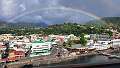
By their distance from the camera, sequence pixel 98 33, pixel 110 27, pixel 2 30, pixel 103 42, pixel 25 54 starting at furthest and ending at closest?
pixel 2 30
pixel 110 27
pixel 98 33
pixel 103 42
pixel 25 54

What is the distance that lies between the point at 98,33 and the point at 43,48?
12291 mm

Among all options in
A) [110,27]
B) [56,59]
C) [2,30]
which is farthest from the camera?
[2,30]

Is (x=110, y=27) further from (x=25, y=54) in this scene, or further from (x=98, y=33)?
(x=25, y=54)

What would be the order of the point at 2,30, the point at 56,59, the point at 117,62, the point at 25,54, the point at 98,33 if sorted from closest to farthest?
the point at 117,62 < the point at 56,59 < the point at 25,54 < the point at 98,33 < the point at 2,30

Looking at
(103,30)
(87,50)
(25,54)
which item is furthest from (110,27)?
(25,54)

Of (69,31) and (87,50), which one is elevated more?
(69,31)

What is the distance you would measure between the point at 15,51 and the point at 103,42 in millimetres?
9318

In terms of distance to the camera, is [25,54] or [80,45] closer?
[25,54]

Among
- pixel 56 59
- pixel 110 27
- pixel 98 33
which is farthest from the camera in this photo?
pixel 110 27

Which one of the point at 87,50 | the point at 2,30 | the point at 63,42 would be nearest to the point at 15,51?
the point at 87,50

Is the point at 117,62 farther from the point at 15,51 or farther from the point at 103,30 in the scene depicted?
the point at 103,30

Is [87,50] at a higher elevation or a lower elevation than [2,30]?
lower

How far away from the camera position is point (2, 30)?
43.8 m

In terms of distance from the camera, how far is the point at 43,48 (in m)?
23.4
